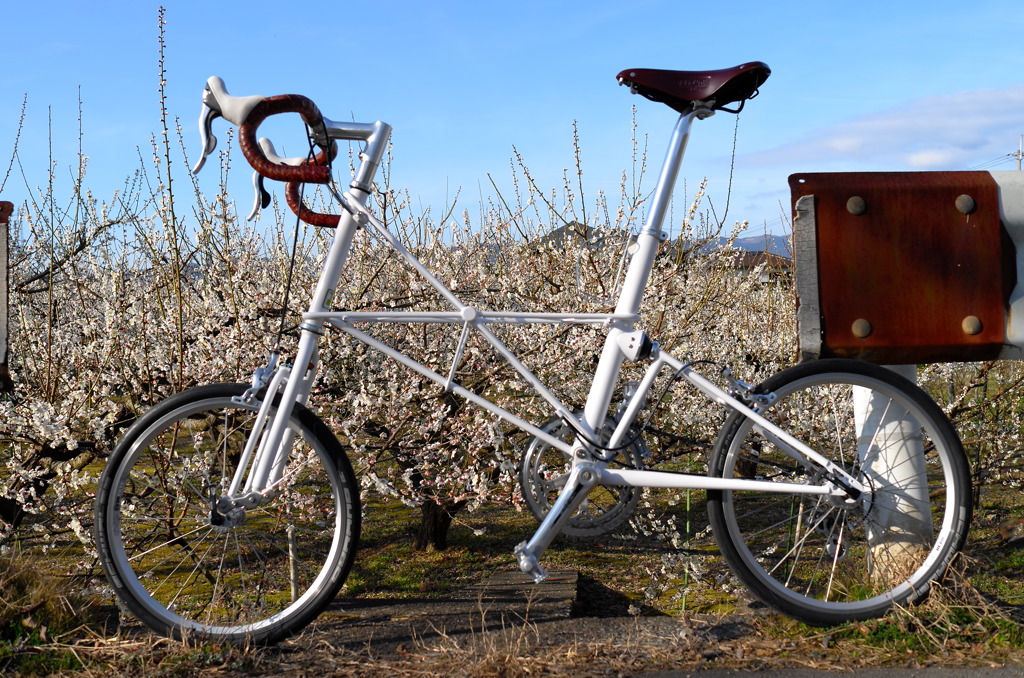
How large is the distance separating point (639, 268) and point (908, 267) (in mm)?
1049

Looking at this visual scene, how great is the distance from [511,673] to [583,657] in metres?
0.28

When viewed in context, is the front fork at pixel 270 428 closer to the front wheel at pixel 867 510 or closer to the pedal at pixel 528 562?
the pedal at pixel 528 562

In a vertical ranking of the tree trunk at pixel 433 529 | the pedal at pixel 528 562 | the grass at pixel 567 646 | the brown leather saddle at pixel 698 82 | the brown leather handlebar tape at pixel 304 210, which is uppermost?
the brown leather saddle at pixel 698 82

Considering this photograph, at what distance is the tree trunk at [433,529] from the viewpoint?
578 centimetres

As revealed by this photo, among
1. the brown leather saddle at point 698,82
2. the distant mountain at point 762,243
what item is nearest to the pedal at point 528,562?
the brown leather saddle at point 698,82

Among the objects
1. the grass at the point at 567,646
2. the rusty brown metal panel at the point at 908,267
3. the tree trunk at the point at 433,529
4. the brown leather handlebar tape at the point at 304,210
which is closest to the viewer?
the grass at the point at 567,646

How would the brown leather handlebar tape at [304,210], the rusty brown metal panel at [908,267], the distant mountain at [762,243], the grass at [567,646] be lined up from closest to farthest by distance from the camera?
the grass at [567,646], the brown leather handlebar tape at [304,210], the rusty brown metal panel at [908,267], the distant mountain at [762,243]

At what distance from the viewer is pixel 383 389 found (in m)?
5.39

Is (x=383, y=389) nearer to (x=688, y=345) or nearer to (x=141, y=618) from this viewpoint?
(x=688, y=345)

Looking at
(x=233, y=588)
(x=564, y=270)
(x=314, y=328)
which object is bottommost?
(x=233, y=588)

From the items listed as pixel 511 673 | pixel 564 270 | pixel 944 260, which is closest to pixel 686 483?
pixel 511 673

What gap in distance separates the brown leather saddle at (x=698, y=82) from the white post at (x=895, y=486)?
50.2 inches

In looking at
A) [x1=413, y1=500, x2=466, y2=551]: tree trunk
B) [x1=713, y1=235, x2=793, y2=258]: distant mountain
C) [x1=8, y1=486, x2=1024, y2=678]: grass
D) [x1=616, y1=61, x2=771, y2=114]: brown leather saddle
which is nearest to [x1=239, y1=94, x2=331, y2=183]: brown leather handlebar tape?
[x1=616, y1=61, x2=771, y2=114]: brown leather saddle

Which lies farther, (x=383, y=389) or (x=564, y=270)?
(x=564, y=270)
